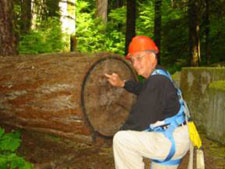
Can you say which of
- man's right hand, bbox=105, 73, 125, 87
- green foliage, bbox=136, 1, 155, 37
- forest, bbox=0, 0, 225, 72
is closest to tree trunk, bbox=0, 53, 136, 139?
man's right hand, bbox=105, 73, 125, 87

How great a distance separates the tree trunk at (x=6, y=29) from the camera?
21.3 ft

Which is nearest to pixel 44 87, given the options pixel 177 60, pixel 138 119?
pixel 138 119

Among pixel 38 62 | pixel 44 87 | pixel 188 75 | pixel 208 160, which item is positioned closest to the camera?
pixel 44 87

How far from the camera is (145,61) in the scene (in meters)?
3.39

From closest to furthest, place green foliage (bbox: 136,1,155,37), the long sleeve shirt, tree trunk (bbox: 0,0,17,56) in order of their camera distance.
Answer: the long sleeve shirt
tree trunk (bbox: 0,0,17,56)
green foliage (bbox: 136,1,155,37)

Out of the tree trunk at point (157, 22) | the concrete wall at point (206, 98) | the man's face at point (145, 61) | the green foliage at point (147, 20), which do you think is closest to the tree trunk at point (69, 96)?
the man's face at point (145, 61)

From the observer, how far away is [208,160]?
5.76 meters

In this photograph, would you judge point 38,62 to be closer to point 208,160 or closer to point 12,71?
point 12,71

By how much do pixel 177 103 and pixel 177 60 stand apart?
13.5 m

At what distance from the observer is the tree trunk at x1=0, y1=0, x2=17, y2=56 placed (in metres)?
6.49

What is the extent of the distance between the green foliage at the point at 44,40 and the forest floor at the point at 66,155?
5.93 metres

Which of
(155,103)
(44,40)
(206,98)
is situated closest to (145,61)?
(155,103)

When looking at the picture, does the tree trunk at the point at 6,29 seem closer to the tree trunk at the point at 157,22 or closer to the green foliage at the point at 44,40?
the green foliage at the point at 44,40

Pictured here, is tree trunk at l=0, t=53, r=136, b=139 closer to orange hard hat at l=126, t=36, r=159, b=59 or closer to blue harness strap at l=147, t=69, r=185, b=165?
orange hard hat at l=126, t=36, r=159, b=59
